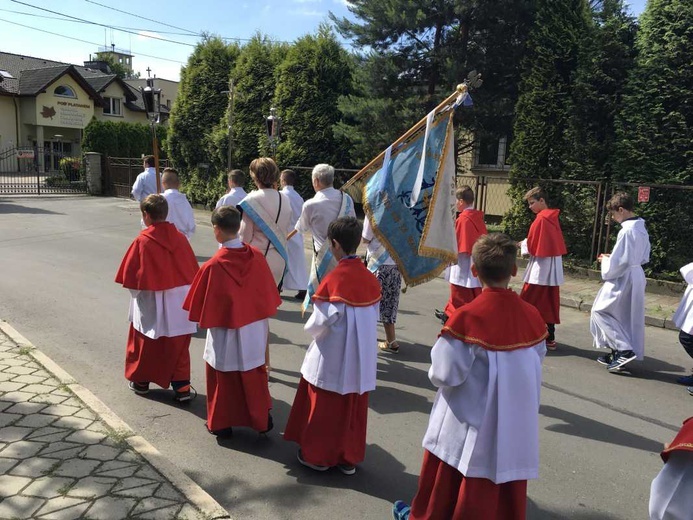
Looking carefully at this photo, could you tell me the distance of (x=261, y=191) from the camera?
5.79 m

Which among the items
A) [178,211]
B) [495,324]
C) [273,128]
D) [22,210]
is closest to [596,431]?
[495,324]

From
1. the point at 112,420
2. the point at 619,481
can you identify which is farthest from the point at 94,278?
the point at 619,481

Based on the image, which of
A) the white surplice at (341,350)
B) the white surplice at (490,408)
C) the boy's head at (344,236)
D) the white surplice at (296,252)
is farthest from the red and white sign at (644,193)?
the white surplice at (490,408)

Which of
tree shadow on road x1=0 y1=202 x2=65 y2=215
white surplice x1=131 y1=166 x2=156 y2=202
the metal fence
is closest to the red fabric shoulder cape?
the metal fence

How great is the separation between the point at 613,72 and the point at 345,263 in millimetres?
10687

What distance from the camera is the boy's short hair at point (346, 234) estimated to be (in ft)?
12.5

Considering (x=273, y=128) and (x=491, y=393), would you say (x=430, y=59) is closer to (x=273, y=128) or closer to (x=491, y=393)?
(x=273, y=128)

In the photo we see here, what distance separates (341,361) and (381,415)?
4.52ft

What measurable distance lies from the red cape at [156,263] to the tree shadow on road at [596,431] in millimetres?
3353

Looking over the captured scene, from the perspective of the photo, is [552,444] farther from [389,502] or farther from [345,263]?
[345,263]

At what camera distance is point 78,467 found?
3.56m

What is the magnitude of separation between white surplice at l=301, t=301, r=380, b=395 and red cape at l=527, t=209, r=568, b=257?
12.5 ft

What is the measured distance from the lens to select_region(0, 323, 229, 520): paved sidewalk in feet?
10.3

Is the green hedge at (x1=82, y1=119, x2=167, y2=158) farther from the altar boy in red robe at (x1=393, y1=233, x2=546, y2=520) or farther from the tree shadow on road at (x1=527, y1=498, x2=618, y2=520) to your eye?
the altar boy in red robe at (x1=393, y1=233, x2=546, y2=520)
